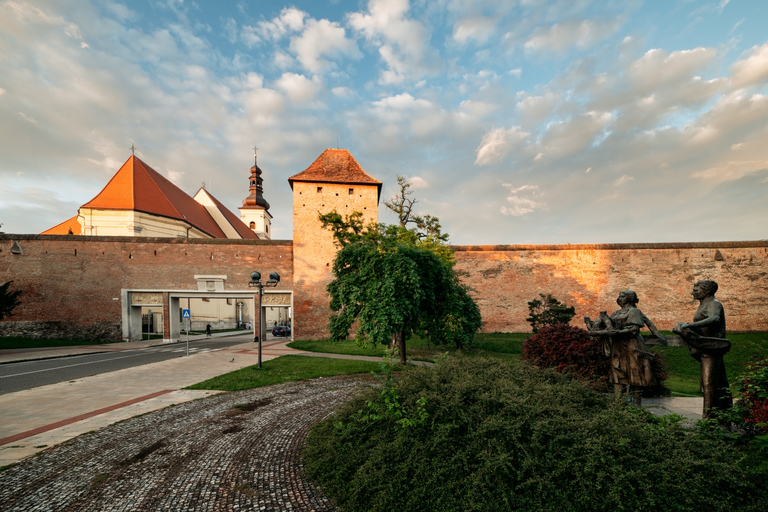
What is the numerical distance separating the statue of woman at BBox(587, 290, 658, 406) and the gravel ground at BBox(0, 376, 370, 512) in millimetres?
5495

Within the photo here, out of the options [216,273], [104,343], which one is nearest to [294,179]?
[216,273]

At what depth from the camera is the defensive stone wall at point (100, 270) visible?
20531 millimetres

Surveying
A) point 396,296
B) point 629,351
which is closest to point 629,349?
point 629,351

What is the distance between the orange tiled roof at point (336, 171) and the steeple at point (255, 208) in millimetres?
29384

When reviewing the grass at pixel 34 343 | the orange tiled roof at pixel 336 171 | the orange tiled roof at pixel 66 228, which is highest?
the orange tiled roof at pixel 336 171

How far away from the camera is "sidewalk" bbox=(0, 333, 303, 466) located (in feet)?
17.4

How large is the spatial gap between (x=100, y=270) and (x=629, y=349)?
95.6 ft

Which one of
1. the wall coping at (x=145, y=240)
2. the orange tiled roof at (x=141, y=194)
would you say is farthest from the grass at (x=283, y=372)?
the orange tiled roof at (x=141, y=194)

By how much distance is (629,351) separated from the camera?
17.9 feet

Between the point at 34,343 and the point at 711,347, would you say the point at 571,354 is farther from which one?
the point at 34,343

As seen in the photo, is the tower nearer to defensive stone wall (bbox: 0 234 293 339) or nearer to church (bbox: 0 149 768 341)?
church (bbox: 0 149 768 341)

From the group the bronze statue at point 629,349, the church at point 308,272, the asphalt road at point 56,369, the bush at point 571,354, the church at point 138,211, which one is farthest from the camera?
the church at point 138,211

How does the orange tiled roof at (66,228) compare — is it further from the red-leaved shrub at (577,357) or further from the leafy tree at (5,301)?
the red-leaved shrub at (577,357)

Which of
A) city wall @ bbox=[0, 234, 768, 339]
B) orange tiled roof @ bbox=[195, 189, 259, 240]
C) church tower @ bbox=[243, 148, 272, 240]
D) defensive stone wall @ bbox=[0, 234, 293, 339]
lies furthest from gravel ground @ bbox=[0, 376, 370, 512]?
church tower @ bbox=[243, 148, 272, 240]
